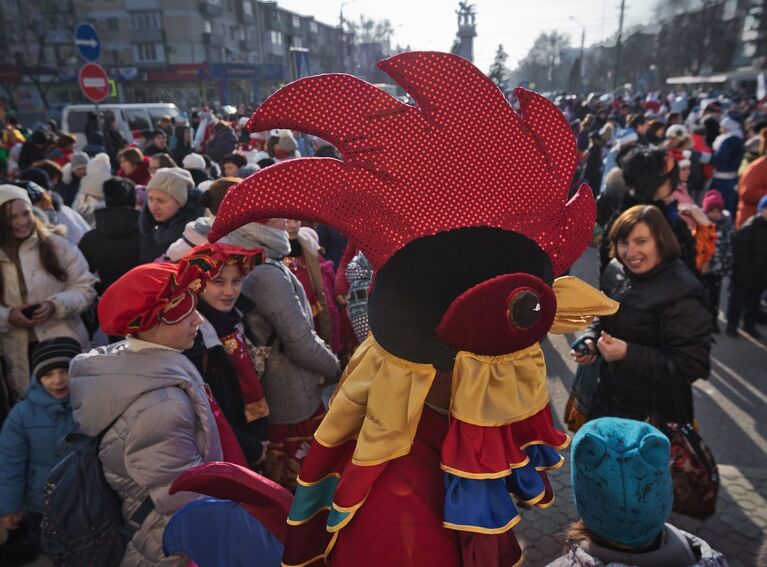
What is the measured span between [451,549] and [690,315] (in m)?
1.91

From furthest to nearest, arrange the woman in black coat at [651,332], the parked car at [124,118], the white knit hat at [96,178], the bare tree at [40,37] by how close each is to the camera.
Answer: the bare tree at [40,37], the parked car at [124,118], the white knit hat at [96,178], the woman in black coat at [651,332]

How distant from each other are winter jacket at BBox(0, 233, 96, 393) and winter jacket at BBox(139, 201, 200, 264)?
0.49 m

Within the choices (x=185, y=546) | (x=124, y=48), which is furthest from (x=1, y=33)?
(x=185, y=546)

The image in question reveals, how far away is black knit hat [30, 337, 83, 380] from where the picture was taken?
8.34 feet

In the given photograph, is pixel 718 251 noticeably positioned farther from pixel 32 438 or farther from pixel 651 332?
pixel 32 438

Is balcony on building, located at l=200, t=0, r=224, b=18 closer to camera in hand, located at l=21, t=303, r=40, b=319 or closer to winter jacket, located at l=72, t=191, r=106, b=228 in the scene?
winter jacket, located at l=72, t=191, r=106, b=228

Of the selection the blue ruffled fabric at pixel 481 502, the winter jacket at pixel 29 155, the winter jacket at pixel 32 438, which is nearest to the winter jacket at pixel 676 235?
the blue ruffled fabric at pixel 481 502

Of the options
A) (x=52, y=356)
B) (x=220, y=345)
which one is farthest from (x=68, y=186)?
(x=220, y=345)

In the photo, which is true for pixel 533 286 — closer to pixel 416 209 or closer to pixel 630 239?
pixel 416 209

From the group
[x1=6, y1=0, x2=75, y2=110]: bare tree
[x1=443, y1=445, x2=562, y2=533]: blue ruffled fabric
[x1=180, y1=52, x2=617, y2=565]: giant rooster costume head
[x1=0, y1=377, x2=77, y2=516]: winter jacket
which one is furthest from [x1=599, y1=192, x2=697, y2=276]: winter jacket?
[x1=6, y1=0, x2=75, y2=110]: bare tree

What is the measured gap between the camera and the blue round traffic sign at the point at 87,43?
6410 mm

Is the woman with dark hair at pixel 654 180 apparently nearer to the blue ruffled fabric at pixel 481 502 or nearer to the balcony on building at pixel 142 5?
the blue ruffled fabric at pixel 481 502

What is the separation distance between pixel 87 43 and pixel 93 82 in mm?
456

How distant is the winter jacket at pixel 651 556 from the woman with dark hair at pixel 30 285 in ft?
10.1
